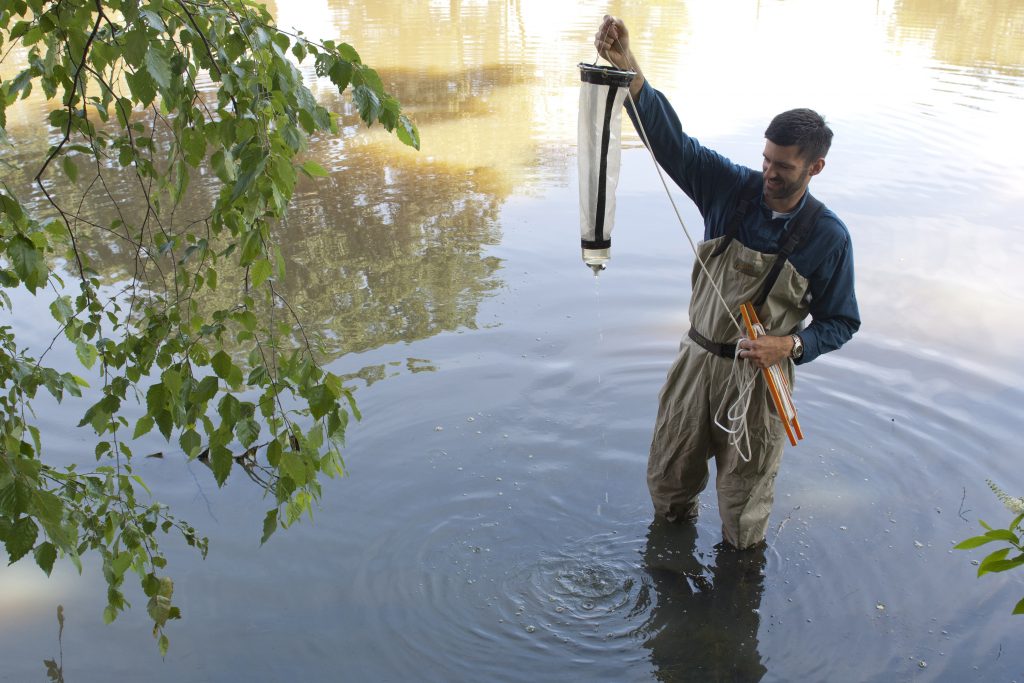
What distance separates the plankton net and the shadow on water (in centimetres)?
142

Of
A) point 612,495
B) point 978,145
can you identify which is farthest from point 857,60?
point 612,495

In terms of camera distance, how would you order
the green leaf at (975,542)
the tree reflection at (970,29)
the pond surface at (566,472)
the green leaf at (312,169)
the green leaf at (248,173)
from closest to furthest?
the green leaf at (975,542) → the green leaf at (248,173) → the green leaf at (312,169) → the pond surface at (566,472) → the tree reflection at (970,29)

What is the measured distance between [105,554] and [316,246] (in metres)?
5.57

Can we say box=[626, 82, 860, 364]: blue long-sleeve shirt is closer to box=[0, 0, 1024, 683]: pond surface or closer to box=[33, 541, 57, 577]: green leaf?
box=[0, 0, 1024, 683]: pond surface

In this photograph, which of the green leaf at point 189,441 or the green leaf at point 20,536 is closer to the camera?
the green leaf at point 20,536

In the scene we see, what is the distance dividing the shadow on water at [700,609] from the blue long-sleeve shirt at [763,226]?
3.68 ft

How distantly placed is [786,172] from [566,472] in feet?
6.99

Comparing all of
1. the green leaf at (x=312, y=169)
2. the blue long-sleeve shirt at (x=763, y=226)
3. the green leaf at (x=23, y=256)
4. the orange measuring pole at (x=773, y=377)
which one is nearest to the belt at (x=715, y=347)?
the orange measuring pole at (x=773, y=377)

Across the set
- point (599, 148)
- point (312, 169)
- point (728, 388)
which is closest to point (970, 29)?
point (728, 388)

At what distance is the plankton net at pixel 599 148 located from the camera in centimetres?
321

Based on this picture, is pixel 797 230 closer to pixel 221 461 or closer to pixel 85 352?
pixel 221 461

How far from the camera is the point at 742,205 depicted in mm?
3424

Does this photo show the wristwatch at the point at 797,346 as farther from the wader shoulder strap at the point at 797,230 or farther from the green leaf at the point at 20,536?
the green leaf at the point at 20,536

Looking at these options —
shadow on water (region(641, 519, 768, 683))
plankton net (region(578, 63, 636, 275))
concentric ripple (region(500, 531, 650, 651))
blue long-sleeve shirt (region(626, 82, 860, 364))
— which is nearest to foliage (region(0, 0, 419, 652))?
plankton net (region(578, 63, 636, 275))
